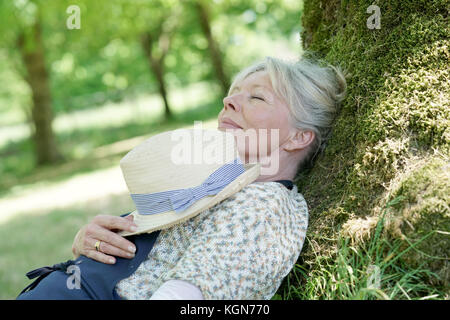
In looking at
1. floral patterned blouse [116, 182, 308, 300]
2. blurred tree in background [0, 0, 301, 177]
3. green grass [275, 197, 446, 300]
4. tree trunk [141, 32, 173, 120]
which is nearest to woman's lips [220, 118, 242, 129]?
floral patterned blouse [116, 182, 308, 300]

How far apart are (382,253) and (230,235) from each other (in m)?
0.72

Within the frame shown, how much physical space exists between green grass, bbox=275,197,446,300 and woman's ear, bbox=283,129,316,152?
0.79 meters

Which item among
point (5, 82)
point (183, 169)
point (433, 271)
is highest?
point (183, 169)

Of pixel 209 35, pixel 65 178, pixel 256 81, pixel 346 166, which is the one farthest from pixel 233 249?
pixel 209 35

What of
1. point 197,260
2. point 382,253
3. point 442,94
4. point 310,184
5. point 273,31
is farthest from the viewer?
point 273,31

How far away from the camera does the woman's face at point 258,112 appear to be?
2.81m

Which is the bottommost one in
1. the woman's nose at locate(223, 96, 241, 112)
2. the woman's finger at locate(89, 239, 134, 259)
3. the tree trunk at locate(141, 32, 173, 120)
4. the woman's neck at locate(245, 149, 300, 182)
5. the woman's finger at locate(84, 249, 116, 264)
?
the tree trunk at locate(141, 32, 173, 120)

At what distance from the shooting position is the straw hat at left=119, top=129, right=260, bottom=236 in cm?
222

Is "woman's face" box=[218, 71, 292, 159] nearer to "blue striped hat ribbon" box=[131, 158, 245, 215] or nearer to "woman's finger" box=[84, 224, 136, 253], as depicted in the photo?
"blue striped hat ribbon" box=[131, 158, 245, 215]

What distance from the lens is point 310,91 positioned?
2.93m

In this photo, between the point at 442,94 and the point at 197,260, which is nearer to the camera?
the point at 197,260

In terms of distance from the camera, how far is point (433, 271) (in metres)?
1.99

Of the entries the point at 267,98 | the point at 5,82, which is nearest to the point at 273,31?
the point at 5,82
